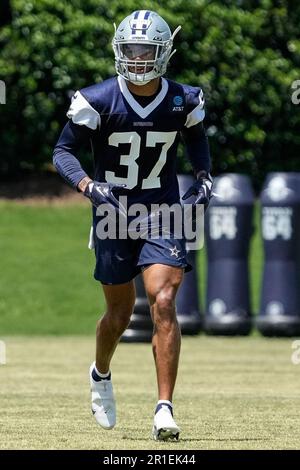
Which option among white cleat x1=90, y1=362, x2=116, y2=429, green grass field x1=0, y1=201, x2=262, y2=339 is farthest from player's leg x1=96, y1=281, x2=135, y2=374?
green grass field x1=0, y1=201, x2=262, y2=339

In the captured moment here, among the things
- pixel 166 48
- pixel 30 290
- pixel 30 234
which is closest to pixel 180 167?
pixel 30 234

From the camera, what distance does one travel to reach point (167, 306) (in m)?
8.01

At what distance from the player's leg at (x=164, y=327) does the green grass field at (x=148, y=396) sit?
0.29 metres

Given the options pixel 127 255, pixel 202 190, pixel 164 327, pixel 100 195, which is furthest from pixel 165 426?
pixel 202 190

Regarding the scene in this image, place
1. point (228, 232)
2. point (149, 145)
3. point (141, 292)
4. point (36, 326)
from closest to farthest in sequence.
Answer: point (149, 145) → point (141, 292) → point (228, 232) → point (36, 326)

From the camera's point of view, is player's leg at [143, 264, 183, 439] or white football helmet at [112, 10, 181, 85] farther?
white football helmet at [112, 10, 181, 85]

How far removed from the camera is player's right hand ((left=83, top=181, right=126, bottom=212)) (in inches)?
323

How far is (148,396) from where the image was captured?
10.8 m

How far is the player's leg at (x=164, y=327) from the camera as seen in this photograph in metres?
7.93

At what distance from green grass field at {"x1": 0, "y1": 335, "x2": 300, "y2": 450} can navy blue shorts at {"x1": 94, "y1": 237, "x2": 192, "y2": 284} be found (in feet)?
2.79

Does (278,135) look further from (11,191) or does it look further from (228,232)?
(228,232)

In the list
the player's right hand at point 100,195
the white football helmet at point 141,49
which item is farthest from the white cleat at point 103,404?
the white football helmet at point 141,49

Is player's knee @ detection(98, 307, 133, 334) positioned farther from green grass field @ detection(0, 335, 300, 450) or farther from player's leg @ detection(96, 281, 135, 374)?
green grass field @ detection(0, 335, 300, 450)

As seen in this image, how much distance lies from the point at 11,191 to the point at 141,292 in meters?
11.3
